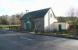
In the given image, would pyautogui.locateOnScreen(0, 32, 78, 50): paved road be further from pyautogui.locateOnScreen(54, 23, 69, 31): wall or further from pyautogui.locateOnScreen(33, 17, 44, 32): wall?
pyautogui.locateOnScreen(33, 17, 44, 32): wall

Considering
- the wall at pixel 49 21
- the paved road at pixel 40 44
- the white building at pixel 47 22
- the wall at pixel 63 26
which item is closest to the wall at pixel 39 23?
the white building at pixel 47 22

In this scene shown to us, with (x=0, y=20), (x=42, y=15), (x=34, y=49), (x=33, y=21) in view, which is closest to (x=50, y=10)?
(x=42, y=15)

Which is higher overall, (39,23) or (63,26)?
(39,23)

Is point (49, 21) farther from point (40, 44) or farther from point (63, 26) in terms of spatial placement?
point (40, 44)

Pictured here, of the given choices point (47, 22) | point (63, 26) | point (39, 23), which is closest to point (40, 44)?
point (47, 22)

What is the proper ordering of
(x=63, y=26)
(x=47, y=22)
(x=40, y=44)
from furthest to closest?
(x=63, y=26) → (x=47, y=22) → (x=40, y=44)

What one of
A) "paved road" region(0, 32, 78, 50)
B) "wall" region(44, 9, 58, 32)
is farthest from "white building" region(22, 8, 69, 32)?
"paved road" region(0, 32, 78, 50)

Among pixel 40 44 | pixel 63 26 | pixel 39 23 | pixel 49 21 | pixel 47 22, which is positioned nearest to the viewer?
pixel 40 44

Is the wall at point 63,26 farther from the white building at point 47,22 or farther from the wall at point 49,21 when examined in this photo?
the wall at point 49,21

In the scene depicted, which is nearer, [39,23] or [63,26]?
[63,26]

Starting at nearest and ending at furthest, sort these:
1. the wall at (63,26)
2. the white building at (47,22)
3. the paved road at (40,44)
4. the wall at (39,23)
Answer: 1. the paved road at (40,44)
2. the white building at (47,22)
3. the wall at (63,26)
4. the wall at (39,23)

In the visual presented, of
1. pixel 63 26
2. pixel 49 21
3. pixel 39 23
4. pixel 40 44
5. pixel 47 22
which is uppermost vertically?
pixel 49 21

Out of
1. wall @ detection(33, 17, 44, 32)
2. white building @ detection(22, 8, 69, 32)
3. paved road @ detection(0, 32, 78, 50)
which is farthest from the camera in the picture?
wall @ detection(33, 17, 44, 32)

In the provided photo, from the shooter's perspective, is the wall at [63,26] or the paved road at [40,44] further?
the wall at [63,26]
